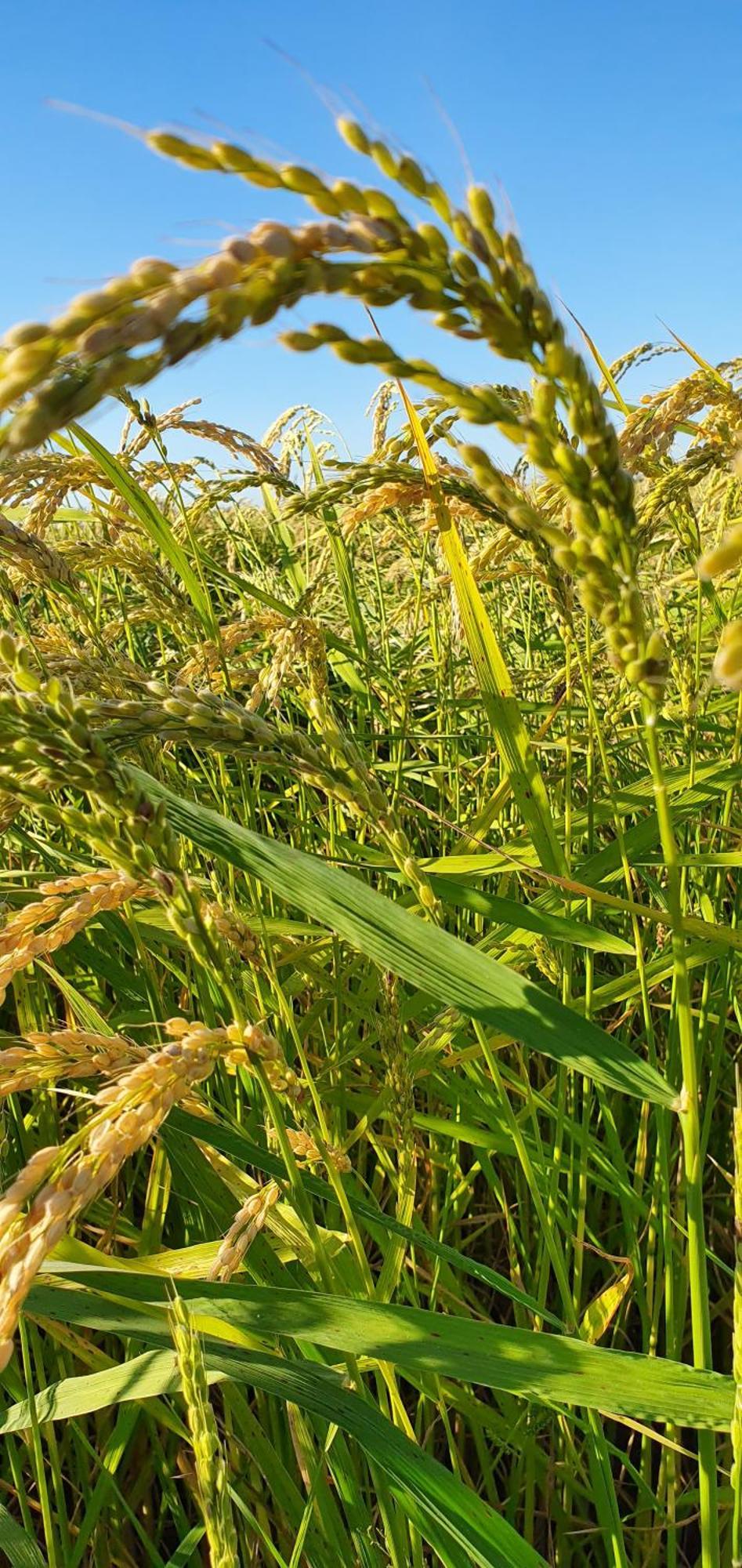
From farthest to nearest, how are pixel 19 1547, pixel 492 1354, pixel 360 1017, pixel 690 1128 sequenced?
1. pixel 360 1017
2. pixel 19 1547
3. pixel 492 1354
4. pixel 690 1128

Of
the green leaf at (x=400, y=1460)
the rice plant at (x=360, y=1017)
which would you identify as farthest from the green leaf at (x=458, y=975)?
the green leaf at (x=400, y=1460)

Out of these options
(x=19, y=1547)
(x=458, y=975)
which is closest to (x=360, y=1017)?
(x=19, y=1547)

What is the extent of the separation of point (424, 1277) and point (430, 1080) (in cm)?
47

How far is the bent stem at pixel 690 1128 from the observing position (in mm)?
777

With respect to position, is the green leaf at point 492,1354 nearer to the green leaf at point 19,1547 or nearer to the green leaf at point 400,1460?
the green leaf at point 400,1460

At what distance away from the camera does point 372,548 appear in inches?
161

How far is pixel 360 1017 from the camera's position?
2100 mm

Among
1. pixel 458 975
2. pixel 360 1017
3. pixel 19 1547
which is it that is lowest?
pixel 19 1547

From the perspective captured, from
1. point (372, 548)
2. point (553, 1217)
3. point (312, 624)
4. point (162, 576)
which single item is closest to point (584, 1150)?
point (553, 1217)

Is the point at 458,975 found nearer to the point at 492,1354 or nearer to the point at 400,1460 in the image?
the point at 492,1354

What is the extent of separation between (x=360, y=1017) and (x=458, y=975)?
1.18 meters

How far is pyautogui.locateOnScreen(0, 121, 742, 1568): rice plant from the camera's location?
0.64 m

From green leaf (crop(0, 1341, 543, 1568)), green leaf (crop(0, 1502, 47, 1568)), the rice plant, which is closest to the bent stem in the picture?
the rice plant

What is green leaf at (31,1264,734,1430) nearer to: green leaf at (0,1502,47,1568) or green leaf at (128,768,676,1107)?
green leaf at (128,768,676,1107)
